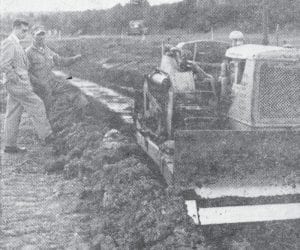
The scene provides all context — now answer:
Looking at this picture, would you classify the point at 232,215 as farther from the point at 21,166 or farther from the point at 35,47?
the point at 35,47

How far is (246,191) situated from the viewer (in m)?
5.84

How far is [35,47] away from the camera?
964 centimetres

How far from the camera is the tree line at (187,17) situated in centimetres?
2934

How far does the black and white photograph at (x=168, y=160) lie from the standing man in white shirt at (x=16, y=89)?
2 cm

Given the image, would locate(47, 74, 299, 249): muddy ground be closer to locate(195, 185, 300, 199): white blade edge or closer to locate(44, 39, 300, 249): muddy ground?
locate(44, 39, 300, 249): muddy ground

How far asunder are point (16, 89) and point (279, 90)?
4.55 m

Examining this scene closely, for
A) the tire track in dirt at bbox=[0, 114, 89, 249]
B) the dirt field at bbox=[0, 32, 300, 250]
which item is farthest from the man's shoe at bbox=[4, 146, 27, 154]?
the dirt field at bbox=[0, 32, 300, 250]

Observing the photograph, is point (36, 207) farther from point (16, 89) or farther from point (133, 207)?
point (16, 89)

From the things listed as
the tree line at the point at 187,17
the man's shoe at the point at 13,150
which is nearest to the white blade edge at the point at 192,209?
the man's shoe at the point at 13,150

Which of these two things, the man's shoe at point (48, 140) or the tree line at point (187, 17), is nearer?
the man's shoe at point (48, 140)

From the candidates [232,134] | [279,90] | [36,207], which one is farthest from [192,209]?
[279,90]

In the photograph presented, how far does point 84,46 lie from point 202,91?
66.3ft

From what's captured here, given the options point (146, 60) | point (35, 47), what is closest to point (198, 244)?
point (35, 47)

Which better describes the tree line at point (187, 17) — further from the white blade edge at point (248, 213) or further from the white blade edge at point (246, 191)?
the white blade edge at point (248, 213)
